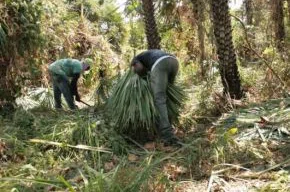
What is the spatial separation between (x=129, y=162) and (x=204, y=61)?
731 cm

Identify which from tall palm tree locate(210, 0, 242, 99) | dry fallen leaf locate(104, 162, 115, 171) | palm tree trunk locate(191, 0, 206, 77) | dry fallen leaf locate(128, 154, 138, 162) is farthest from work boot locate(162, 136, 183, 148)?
palm tree trunk locate(191, 0, 206, 77)

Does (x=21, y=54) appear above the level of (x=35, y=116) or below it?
above

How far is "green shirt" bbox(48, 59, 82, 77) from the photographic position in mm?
8205

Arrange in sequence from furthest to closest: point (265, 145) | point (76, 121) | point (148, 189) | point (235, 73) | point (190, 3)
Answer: point (190, 3), point (235, 73), point (76, 121), point (265, 145), point (148, 189)

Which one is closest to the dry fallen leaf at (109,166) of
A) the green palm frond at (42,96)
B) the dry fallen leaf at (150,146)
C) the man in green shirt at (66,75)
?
the dry fallen leaf at (150,146)

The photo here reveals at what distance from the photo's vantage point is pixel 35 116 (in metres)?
6.52

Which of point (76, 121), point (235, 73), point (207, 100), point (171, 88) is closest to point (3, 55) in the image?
point (76, 121)

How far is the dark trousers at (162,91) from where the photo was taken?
225 inches

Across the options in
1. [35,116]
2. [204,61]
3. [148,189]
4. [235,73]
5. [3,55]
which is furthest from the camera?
[204,61]

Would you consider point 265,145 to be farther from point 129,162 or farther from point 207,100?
point 207,100

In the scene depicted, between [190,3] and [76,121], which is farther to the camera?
[190,3]

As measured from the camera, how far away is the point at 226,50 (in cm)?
784

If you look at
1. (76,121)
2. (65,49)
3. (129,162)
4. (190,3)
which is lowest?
(129,162)

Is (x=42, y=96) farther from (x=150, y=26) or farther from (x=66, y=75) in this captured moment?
(x=150, y=26)
